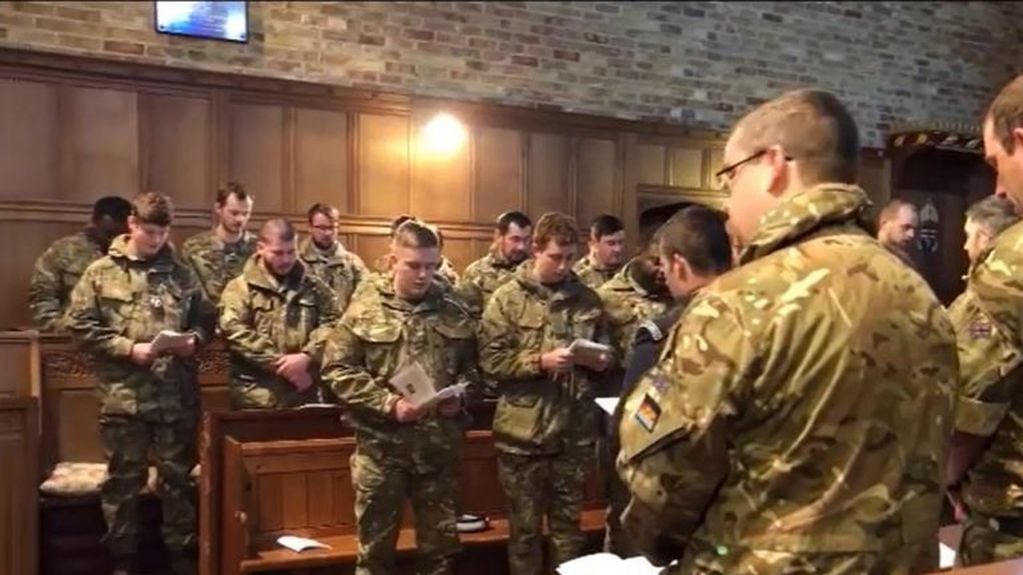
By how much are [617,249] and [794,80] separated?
3959 mm

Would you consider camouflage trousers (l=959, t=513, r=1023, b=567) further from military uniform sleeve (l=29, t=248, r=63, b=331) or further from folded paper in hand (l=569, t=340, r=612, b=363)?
military uniform sleeve (l=29, t=248, r=63, b=331)

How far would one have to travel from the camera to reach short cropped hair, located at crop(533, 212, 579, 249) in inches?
180

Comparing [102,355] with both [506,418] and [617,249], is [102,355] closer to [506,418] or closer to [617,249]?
[506,418]

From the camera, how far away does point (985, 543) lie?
2266 millimetres

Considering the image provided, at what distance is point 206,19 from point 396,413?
4.23 metres

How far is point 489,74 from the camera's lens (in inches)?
324

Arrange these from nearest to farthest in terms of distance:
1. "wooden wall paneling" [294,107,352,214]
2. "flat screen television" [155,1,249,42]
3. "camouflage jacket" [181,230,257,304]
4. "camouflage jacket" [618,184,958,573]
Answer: "camouflage jacket" [618,184,958,573] → "camouflage jacket" [181,230,257,304] → "flat screen television" [155,1,249,42] → "wooden wall paneling" [294,107,352,214]

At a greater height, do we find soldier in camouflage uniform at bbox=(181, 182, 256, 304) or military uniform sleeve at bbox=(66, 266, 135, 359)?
soldier in camouflage uniform at bbox=(181, 182, 256, 304)

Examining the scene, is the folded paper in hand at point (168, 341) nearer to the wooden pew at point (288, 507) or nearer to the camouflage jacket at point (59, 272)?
the wooden pew at point (288, 507)

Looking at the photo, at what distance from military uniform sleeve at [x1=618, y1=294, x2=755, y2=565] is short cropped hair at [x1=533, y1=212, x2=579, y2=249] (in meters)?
2.94

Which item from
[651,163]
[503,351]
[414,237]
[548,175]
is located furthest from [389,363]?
[651,163]

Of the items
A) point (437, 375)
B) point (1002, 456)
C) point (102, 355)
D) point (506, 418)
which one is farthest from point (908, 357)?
point (102, 355)

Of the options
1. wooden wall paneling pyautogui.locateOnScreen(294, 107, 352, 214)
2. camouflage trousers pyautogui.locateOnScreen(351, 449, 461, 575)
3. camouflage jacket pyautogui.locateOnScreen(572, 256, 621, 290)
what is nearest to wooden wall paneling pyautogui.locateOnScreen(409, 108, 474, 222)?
wooden wall paneling pyautogui.locateOnScreen(294, 107, 352, 214)

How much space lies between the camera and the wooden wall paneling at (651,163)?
344 inches
